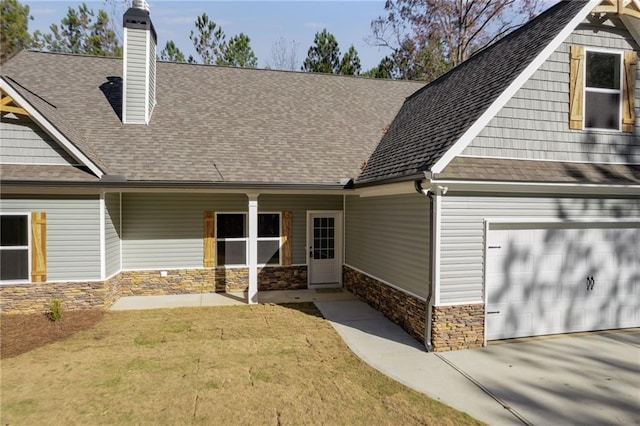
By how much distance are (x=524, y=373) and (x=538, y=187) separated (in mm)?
A: 3026

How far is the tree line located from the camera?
831 inches

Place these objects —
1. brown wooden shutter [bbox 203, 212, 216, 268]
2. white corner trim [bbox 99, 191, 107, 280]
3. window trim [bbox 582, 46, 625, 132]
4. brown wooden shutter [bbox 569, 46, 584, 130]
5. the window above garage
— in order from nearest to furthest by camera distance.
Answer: brown wooden shutter [bbox 569, 46, 584, 130]
window trim [bbox 582, 46, 625, 132]
the window above garage
white corner trim [bbox 99, 191, 107, 280]
brown wooden shutter [bbox 203, 212, 216, 268]

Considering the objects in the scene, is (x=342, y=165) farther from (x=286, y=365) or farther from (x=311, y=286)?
(x=286, y=365)

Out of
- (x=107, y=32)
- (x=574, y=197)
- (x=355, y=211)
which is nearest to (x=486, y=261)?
(x=574, y=197)

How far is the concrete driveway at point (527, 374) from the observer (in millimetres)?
4531

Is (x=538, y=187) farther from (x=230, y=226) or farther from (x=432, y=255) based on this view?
(x=230, y=226)

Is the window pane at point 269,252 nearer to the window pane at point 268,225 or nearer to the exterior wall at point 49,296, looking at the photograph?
the window pane at point 268,225

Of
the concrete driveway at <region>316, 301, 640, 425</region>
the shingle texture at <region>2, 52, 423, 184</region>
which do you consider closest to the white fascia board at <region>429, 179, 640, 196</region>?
the concrete driveway at <region>316, 301, 640, 425</region>

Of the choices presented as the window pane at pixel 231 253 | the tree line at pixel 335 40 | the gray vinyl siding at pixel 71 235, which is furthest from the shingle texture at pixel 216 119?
the tree line at pixel 335 40

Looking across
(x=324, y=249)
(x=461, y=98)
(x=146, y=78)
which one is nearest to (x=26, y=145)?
(x=146, y=78)

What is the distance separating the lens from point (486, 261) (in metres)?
6.49

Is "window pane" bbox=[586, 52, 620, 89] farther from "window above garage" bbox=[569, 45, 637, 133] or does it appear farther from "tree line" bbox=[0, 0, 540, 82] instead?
"tree line" bbox=[0, 0, 540, 82]

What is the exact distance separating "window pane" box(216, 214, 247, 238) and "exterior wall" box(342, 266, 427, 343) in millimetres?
3297

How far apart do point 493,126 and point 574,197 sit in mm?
1989
